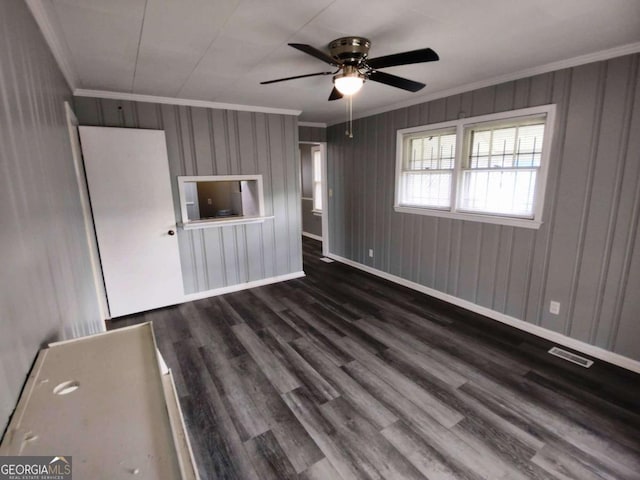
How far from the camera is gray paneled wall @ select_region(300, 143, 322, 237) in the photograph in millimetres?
7352

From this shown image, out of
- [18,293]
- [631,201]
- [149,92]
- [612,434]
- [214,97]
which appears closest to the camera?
[18,293]

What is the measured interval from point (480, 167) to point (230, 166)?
302 centimetres

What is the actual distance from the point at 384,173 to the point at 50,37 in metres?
3.70

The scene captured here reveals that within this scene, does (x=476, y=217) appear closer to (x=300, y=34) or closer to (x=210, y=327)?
(x=300, y=34)

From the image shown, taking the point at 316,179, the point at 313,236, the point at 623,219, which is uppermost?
the point at 316,179

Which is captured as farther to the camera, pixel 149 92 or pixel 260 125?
pixel 260 125

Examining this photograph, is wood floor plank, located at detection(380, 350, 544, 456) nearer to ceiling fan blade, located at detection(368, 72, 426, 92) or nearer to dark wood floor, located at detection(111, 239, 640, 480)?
dark wood floor, located at detection(111, 239, 640, 480)

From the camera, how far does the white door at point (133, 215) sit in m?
3.28

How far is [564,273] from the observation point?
284 cm

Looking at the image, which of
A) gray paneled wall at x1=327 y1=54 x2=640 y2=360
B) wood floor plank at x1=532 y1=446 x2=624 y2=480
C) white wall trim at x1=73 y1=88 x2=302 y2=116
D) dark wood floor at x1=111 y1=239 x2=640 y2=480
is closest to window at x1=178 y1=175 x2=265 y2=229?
white wall trim at x1=73 y1=88 x2=302 y2=116

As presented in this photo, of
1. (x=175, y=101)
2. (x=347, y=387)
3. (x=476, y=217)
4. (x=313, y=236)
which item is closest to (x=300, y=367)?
Answer: (x=347, y=387)

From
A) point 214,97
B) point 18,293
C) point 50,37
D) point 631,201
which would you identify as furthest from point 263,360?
point 631,201

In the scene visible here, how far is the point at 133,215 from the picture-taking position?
11.5ft

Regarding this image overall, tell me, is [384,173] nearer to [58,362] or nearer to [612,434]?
[612,434]
